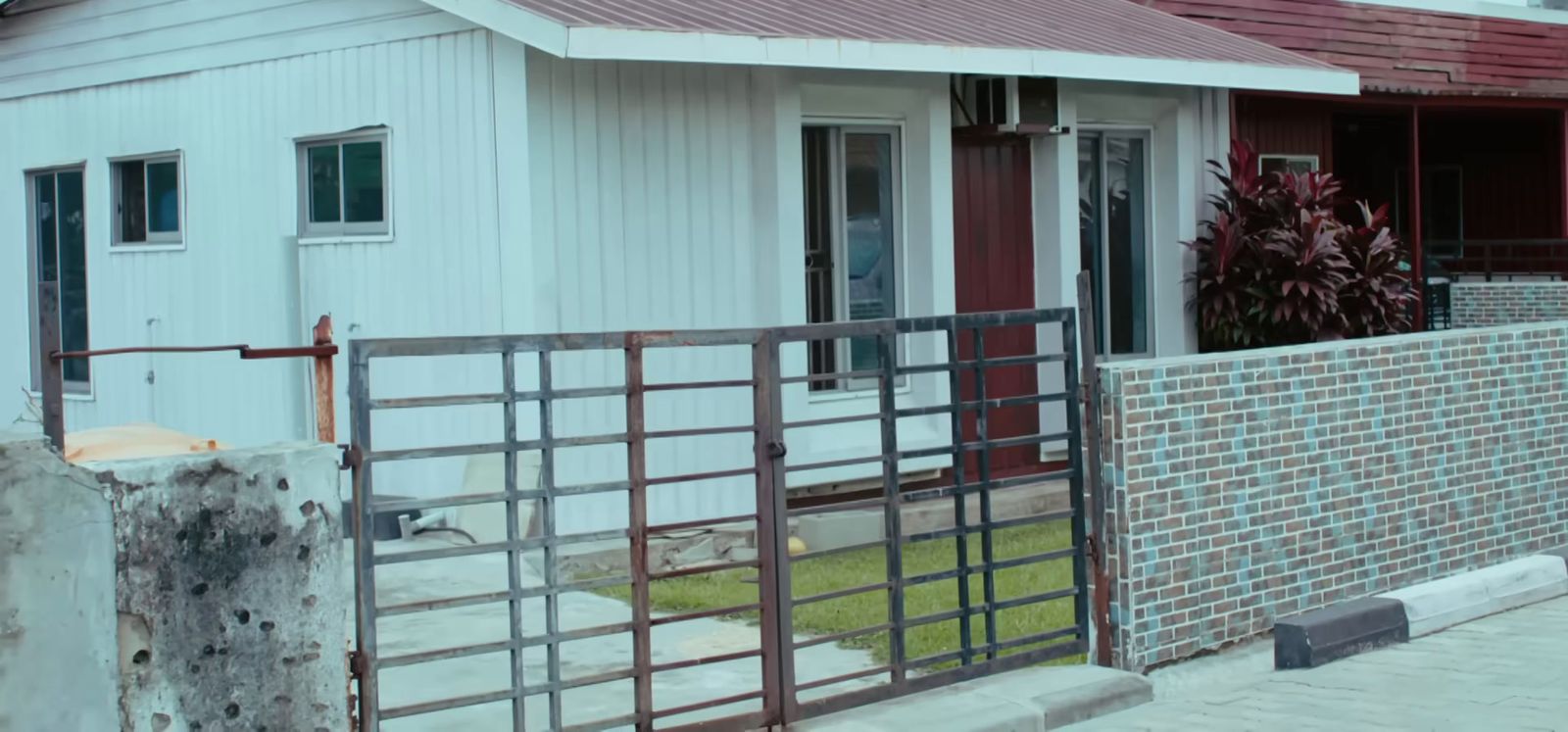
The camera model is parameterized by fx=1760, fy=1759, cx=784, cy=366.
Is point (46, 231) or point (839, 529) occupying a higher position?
point (46, 231)

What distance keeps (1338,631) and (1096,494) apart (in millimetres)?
1506

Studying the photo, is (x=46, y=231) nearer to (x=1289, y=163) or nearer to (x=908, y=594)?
(x=908, y=594)

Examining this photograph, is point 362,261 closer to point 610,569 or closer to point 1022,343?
point 610,569

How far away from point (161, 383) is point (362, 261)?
2478 mm

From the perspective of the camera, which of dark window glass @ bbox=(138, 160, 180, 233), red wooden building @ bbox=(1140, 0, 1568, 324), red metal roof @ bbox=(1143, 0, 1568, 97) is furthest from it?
red wooden building @ bbox=(1140, 0, 1568, 324)

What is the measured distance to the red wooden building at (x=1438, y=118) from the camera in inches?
620

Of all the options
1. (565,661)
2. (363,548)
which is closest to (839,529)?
(565,661)

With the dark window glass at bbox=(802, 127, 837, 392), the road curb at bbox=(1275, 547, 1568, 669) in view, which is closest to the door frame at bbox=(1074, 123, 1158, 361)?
the dark window glass at bbox=(802, 127, 837, 392)

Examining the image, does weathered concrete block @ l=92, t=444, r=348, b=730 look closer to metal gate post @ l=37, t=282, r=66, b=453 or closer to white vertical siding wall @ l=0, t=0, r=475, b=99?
metal gate post @ l=37, t=282, r=66, b=453

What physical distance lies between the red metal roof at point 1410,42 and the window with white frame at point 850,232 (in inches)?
165

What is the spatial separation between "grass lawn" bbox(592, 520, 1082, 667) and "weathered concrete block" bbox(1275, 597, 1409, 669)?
3.24 feet

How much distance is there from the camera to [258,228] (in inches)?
437

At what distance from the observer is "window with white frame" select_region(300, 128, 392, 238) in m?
10.3

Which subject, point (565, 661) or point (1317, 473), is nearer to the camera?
point (565, 661)
